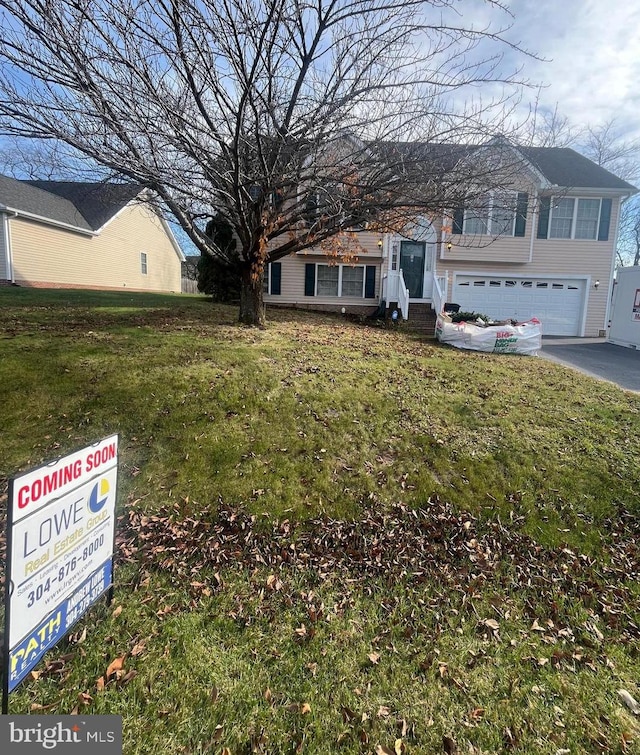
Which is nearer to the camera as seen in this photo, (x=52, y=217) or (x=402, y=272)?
(x=402, y=272)

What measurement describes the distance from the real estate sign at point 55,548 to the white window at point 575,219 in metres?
18.2

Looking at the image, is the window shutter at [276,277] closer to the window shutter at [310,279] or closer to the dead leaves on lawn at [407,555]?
the window shutter at [310,279]

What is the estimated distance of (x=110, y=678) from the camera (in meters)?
2.18

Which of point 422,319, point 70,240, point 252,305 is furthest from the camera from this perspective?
point 70,240

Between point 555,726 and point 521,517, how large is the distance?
1953 mm

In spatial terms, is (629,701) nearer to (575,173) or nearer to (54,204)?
(575,173)

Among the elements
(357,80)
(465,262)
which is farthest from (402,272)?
(357,80)

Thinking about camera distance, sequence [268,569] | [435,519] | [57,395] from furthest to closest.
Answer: [57,395] < [435,519] < [268,569]

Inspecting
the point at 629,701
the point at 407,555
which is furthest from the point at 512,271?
the point at 629,701

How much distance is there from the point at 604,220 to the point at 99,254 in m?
23.1

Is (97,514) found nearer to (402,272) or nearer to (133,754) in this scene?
(133,754)

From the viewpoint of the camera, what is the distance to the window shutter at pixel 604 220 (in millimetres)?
15695

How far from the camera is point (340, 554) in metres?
3.33

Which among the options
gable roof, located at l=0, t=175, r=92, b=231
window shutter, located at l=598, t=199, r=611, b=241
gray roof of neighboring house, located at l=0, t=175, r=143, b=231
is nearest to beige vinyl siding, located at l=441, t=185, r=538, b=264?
window shutter, located at l=598, t=199, r=611, b=241
